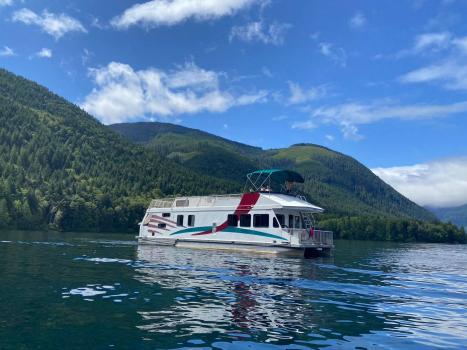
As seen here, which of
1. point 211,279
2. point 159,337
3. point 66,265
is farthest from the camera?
point 66,265

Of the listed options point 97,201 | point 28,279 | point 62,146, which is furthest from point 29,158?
point 28,279

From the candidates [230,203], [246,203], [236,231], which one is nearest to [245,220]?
[236,231]

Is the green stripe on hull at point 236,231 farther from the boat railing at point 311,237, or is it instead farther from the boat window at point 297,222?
the boat window at point 297,222

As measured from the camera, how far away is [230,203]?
42.6 meters

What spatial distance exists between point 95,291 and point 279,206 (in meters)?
24.0

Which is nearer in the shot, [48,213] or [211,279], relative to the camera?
[211,279]

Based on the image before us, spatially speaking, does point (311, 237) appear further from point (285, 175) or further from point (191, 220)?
point (191, 220)

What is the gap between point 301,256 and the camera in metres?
36.5

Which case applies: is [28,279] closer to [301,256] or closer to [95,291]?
[95,291]

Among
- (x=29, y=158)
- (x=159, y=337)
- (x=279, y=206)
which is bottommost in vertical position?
(x=159, y=337)

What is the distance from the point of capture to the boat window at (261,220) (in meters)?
39.3

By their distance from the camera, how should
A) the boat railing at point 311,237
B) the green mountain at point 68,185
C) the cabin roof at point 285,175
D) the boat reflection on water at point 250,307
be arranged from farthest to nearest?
the green mountain at point 68,185
the cabin roof at point 285,175
the boat railing at point 311,237
the boat reflection on water at point 250,307

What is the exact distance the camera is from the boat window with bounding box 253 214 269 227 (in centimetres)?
3928

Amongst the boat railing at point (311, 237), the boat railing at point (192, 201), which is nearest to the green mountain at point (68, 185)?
the boat railing at point (192, 201)
